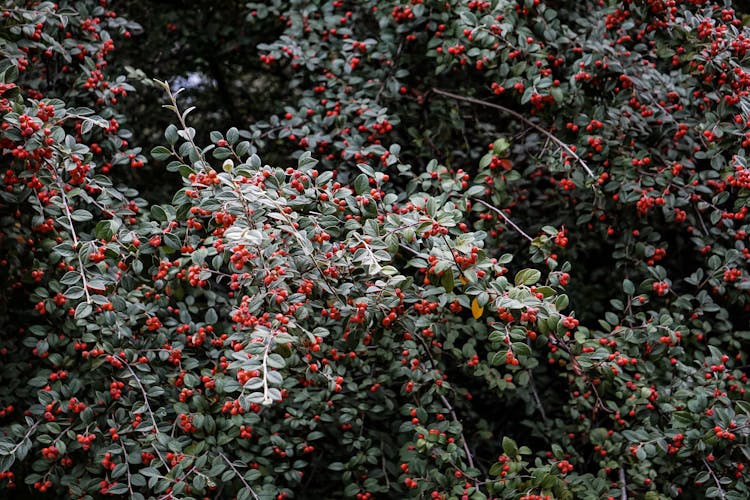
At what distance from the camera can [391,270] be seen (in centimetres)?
202

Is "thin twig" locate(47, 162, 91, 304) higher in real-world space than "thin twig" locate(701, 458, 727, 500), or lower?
higher

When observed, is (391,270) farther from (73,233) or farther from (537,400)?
(537,400)

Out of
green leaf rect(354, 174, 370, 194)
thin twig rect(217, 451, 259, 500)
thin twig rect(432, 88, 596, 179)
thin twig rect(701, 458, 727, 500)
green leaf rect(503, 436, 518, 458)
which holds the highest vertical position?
green leaf rect(354, 174, 370, 194)

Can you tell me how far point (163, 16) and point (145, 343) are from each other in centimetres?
220

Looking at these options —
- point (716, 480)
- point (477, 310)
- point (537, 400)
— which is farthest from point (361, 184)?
A: point (716, 480)

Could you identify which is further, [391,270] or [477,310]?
[477,310]

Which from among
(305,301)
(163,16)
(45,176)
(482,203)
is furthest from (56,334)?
(163,16)

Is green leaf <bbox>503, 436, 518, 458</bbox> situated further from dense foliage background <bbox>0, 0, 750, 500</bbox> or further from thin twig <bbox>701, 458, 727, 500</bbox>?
thin twig <bbox>701, 458, 727, 500</bbox>

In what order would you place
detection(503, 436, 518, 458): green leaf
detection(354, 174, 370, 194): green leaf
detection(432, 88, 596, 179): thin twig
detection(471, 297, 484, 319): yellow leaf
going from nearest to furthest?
→ detection(471, 297, 484, 319): yellow leaf, detection(354, 174, 370, 194): green leaf, detection(503, 436, 518, 458): green leaf, detection(432, 88, 596, 179): thin twig

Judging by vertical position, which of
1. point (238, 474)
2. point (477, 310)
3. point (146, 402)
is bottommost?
point (238, 474)

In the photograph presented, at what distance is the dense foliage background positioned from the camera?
2.17 m

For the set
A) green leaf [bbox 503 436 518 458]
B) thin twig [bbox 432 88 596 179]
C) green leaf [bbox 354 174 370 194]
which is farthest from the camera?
thin twig [bbox 432 88 596 179]

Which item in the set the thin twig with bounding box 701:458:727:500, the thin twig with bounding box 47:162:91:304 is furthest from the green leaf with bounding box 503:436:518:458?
the thin twig with bounding box 47:162:91:304

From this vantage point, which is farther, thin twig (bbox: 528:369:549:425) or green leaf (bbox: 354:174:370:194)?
thin twig (bbox: 528:369:549:425)
